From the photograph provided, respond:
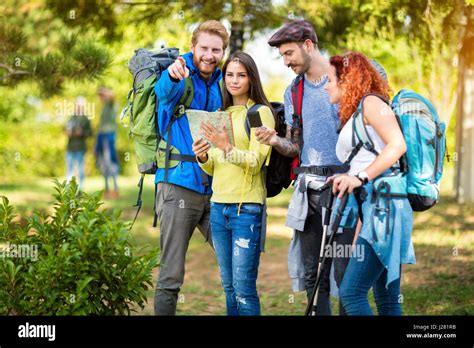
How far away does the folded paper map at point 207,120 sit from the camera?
15.2ft

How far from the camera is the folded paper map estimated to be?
4629 mm

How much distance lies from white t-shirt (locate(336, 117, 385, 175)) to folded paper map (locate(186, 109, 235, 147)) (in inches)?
27.1

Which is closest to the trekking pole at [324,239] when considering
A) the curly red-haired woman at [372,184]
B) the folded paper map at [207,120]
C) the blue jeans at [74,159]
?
the curly red-haired woman at [372,184]

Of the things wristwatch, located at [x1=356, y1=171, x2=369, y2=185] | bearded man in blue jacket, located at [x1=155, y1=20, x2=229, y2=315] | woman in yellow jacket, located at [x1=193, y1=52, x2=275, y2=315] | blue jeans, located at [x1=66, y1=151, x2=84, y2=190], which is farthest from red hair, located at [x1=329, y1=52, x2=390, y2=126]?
blue jeans, located at [x1=66, y1=151, x2=84, y2=190]

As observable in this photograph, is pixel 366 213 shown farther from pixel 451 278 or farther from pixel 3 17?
pixel 3 17

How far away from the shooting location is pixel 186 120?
4.93 metres

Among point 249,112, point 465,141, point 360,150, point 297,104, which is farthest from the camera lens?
point 465,141

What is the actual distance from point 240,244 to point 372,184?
0.87 m

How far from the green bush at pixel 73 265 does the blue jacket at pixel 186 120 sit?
0.44m

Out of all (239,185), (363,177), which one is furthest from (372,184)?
(239,185)

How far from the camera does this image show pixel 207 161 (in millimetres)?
4719

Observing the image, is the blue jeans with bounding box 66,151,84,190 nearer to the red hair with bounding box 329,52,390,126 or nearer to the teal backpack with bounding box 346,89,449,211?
the red hair with bounding box 329,52,390,126

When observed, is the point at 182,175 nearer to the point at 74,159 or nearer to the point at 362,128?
the point at 362,128
